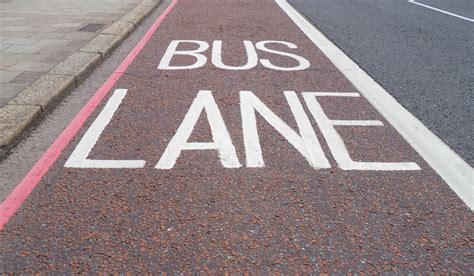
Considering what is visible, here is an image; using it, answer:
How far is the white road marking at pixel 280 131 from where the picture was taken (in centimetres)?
358

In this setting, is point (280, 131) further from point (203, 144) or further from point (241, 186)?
point (241, 186)

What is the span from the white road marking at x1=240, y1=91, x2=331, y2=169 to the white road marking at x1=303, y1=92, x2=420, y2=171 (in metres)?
0.11

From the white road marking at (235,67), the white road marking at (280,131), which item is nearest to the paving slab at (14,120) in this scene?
the white road marking at (280,131)

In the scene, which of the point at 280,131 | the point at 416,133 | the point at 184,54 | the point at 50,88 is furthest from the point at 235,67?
the point at 416,133

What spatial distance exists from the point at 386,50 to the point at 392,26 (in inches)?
96.4

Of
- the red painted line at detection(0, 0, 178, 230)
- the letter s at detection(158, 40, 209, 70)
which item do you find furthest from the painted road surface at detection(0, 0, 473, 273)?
the letter s at detection(158, 40, 209, 70)

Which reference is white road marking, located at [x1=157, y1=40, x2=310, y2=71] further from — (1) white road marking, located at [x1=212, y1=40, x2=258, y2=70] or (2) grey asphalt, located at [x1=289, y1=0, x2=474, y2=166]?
(2) grey asphalt, located at [x1=289, y1=0, x2=474, y2=166]

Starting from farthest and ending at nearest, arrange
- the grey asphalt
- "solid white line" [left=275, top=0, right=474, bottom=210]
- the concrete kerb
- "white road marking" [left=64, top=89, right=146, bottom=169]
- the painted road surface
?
the grey asphalt, the concrete kerb, "white road marking" [left=64, top=89, right=146, bottom=169], "solid white line" [left=275, top=0, right=474, bottom=210], the painted road surface

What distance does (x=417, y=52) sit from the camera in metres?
7.10

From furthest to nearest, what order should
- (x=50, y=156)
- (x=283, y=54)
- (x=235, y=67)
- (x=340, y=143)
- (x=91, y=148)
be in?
(x=283, y=54), (x=235, y=67), (x=340, y=143), (x=91, y=148), (x=50, y=156)

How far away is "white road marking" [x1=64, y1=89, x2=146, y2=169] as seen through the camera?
346 cm

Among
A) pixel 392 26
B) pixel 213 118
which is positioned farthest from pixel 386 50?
pixel 213 118

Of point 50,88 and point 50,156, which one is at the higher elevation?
point 50,88

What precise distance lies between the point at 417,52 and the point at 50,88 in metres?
5.73
